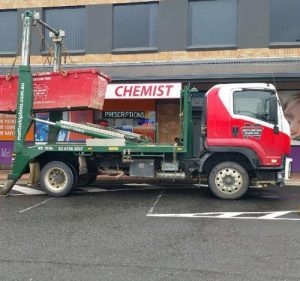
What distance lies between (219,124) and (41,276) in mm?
5914

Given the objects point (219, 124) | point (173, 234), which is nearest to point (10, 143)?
point (219, 124)

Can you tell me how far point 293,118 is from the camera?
1592 centimetres

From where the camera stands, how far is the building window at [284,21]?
16.4m

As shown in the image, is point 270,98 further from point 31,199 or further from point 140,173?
point 31,199

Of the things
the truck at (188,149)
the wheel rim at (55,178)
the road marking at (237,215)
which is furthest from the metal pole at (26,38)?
the road marking at (237,215)

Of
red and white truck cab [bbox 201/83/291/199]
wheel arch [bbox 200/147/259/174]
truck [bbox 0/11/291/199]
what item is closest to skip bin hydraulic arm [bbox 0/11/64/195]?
truck [bbox 0/11/291/199]

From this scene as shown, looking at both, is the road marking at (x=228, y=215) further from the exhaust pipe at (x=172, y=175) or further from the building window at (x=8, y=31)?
the building window at (x=8, y=31)

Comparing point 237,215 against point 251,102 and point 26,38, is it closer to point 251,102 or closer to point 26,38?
point 251,102

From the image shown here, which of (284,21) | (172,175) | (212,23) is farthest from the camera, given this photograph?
(212,23)

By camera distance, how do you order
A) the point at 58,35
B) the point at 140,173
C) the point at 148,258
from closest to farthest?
1. the point at 148,258
2. the point at 140,173
3. the point at 58,35

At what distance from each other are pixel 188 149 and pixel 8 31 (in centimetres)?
1183

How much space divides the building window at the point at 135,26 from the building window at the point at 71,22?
1398 mm

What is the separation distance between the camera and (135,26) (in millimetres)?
17844

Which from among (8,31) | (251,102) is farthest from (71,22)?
(251,102)
